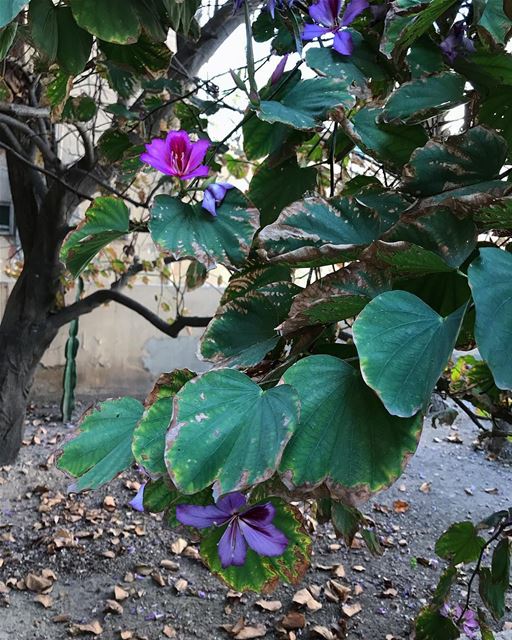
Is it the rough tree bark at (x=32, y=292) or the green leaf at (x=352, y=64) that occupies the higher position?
the green leaf at (x=352, y=64)

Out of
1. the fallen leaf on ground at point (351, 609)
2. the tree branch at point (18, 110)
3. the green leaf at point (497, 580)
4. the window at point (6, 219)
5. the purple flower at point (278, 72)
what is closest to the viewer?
the purple flower at point (278, 72)

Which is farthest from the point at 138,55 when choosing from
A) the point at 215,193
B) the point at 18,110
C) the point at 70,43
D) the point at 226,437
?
the point at 18,110

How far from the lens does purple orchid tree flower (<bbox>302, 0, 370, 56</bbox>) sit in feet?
2.30

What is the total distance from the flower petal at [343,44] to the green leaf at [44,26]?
370 mm

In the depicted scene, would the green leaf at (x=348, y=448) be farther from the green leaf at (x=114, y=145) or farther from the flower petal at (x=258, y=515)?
the green leaf at (x=114, y=145)

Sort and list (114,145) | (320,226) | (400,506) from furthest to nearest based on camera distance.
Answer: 1. (400,506)
2. (114,145)
3. (320,226)

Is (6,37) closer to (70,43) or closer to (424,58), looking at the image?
(70,43)

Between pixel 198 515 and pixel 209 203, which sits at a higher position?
pixel 209 203

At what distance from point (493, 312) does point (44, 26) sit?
2.33ft

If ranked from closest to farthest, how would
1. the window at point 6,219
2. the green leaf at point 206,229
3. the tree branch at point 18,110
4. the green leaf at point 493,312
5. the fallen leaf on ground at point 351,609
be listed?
the green leaf at point 493,312, the green leaf at point 206,229, the tree branch at point 18,110, the fallen leaf on ground at point 351,609, the window at point 6,219

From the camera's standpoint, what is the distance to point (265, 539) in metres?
0.54

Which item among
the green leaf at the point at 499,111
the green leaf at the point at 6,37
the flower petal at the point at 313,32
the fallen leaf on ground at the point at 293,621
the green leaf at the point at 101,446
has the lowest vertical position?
the fallen leaf on ground at the point at 293,621

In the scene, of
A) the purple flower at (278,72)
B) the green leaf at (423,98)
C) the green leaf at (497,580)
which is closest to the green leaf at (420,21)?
the green leaf at (423,98)

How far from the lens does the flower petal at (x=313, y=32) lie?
70 cm
